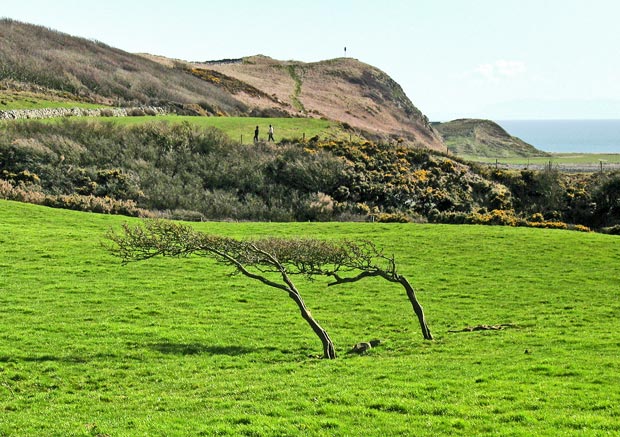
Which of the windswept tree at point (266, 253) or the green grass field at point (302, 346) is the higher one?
the windswept tree at point (266, 253)

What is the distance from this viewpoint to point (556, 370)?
17281 mm

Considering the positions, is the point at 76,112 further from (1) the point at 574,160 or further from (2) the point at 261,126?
(1) the point at 574,160

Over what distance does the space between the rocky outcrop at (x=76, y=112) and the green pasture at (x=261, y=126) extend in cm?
379

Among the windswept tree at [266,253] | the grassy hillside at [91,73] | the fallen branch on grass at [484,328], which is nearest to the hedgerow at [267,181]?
the grassy hillside at [91,73]

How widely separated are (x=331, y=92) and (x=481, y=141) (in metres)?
37.9

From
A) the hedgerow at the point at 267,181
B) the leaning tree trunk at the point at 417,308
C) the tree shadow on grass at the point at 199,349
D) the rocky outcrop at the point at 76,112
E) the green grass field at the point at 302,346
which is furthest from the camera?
the rocky outcrop at the point at 76,112

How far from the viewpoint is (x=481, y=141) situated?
476 ft

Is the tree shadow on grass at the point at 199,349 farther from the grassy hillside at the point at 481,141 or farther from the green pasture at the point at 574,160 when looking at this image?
the grassy hillside at the point at 481,141

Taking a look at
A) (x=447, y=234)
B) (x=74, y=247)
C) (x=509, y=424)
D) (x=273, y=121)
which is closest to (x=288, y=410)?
(x=509, y=424)

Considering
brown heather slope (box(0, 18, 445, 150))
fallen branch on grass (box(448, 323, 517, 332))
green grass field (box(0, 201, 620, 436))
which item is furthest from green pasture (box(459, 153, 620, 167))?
fallen branch on grass (box(448, 323, 517, 332))

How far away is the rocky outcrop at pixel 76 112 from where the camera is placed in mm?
61906

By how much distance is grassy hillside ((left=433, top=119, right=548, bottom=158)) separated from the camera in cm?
12950

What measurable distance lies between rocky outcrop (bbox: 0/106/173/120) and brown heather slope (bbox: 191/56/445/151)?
20.7 m

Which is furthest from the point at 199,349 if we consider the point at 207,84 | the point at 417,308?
the point at 207,84
